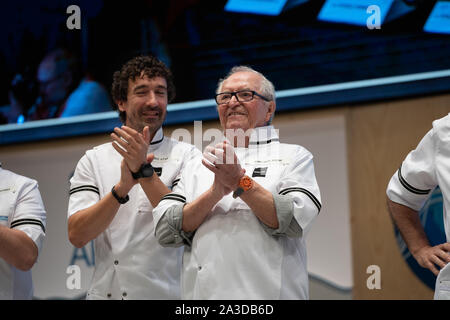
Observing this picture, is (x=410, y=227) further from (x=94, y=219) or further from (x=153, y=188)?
(x=94, y=219)

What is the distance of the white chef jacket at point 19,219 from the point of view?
2908 mm

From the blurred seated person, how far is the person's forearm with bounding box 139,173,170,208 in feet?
7.02

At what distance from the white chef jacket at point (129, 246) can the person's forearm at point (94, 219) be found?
8cm

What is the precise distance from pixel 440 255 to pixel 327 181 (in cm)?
163

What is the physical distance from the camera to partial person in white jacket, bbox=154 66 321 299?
7.48 feet

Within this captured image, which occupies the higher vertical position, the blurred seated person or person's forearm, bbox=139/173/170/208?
the blurred seated person

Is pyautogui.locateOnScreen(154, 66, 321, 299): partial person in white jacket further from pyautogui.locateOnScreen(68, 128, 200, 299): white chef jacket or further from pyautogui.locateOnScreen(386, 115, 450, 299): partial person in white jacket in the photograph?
pyautogui.locateOnScreen(386, 115, 450, 299): partial person in white jacket

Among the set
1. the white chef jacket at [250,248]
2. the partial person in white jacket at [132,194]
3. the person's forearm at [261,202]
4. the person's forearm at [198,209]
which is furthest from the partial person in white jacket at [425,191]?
the partial person in white jacket at [132,194]

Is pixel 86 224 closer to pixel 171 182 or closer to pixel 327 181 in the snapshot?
pixel 171 182

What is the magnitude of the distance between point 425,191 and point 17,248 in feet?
5.95

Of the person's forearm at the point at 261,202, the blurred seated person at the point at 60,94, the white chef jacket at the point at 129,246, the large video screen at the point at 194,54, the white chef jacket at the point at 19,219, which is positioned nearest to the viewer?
the person's forearm at the point at 261,202

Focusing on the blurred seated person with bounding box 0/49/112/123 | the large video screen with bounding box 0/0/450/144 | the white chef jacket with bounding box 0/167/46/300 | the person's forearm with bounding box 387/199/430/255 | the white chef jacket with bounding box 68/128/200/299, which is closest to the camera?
the person's forearm with bounding box 387/199/430/255

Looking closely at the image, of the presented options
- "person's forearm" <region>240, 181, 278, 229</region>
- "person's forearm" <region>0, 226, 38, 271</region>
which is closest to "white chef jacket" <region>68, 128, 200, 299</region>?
"person's forearm" <region>0, 226, 38, 271</region>

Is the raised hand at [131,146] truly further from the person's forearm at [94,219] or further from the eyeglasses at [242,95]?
the eyeglasses at [242,95]
